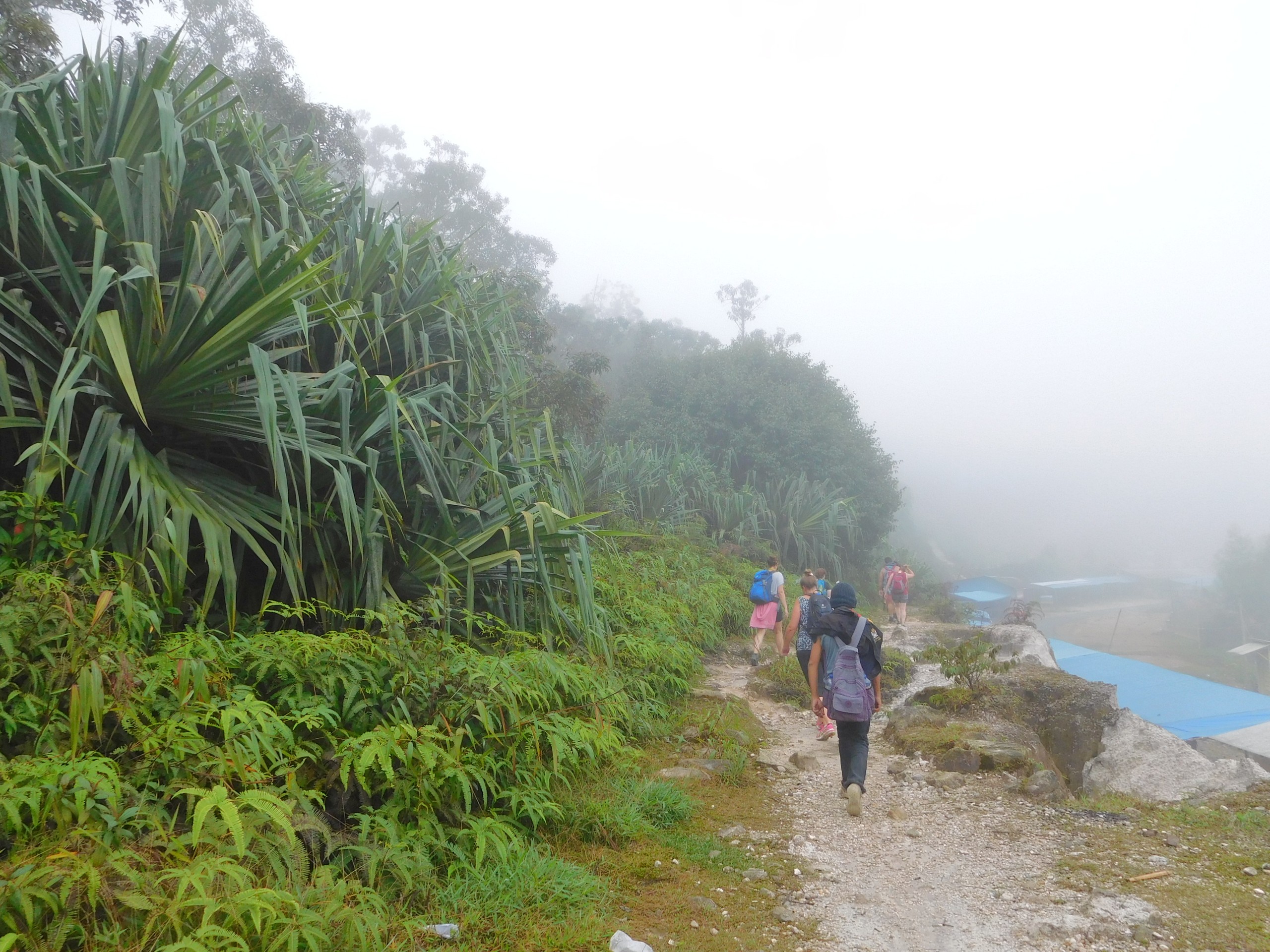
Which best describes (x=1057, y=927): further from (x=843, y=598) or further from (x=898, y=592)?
(x=898, y=592)

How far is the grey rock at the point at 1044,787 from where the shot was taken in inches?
169

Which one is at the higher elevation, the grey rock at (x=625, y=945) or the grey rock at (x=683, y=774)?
the grey rock at (x=625, y=945)

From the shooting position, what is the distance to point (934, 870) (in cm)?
346

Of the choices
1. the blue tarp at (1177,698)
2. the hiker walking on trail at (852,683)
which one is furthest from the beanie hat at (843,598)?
the blue tarp at (1177,698)

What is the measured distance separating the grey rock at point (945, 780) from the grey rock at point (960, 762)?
1.6 inches

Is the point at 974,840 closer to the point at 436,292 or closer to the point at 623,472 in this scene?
the point at 436,292

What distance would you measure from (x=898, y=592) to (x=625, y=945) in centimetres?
1144

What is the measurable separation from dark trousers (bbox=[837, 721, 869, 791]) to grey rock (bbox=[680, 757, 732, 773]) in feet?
2.22

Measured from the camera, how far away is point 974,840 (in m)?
3.79

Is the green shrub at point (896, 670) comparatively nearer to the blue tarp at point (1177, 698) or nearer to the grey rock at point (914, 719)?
the grey rock at point (914, 719)

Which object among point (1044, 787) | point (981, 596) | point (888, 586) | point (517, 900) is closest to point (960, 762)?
point (1044, 787)

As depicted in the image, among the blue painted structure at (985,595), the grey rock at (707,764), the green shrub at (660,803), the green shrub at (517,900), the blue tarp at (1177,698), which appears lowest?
the blue painted structure at (985,595)

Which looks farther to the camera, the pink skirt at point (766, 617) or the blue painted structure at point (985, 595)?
the blue painted structure at point (985, 595)

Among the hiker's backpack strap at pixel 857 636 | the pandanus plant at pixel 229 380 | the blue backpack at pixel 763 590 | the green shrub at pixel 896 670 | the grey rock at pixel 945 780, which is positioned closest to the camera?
the pandanus plant at pixel 229 380
